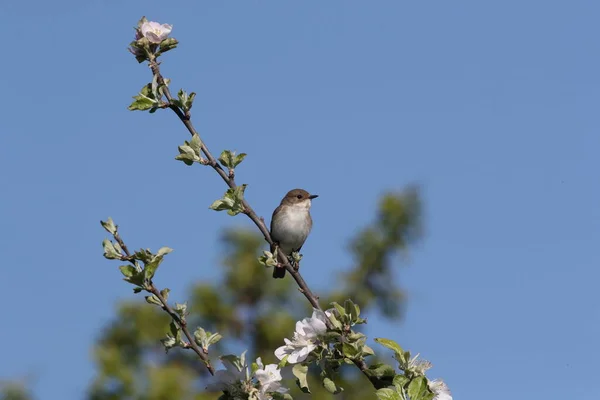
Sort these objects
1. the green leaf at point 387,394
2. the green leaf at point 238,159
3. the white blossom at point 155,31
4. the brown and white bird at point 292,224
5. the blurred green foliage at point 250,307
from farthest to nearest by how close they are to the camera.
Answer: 1. the blurred green foliage at point 250,307
2. the brown and white bird at point 292,224
3. the white blossom at point 155,31
4. the green leaf at point 238,159
5. the green leaf at point 387,394

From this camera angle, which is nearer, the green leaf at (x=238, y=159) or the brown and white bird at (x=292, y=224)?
the green leaf at (x=238, y=159)

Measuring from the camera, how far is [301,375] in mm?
3068

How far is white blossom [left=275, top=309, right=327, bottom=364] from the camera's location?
3.04 m

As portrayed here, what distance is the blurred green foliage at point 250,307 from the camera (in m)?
14.9

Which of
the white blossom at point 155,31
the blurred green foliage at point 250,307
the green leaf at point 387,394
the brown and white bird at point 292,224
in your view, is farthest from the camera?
the blurred green foliage at point 250,307

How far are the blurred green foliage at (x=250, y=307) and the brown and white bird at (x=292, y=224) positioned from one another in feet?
19.4

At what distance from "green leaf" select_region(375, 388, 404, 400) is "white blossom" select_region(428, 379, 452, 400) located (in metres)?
0.25

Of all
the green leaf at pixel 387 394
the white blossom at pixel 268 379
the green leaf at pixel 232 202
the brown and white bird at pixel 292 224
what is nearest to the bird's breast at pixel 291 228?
the brown and white bird at pixel 292 224

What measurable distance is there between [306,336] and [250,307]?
13.7 metres

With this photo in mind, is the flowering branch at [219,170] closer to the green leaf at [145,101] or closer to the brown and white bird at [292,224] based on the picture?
the green leaf at [145,101]

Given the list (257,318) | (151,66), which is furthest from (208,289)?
(151,66)

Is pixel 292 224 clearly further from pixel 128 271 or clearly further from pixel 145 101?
pixel 128 271

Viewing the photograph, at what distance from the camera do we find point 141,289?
3.19 meters

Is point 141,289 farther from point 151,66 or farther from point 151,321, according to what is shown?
point 151,321
